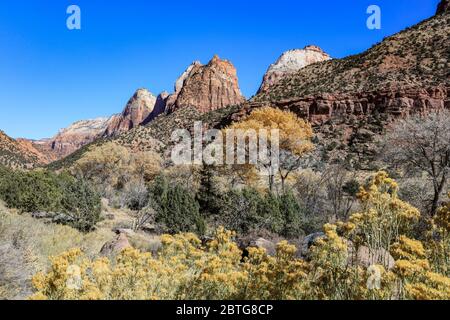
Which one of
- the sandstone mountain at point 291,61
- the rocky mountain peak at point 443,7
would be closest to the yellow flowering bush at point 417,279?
the rocky mountain peak at point 443,7

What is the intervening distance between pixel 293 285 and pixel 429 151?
1403 centimetres

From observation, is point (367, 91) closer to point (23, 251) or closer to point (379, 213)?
point (379, 213)

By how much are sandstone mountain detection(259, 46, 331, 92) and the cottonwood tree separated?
10628 centimetres

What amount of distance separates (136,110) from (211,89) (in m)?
79.4

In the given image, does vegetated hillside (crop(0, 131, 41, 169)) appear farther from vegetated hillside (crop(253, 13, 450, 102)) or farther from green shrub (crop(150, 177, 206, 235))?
green shrub (crop(150, 177, 206, 235))

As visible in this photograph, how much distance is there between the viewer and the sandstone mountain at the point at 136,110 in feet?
605

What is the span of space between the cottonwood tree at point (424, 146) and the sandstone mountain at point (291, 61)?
106278mm

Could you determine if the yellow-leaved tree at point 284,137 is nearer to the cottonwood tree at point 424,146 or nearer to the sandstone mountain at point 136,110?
the cottonwood tree at point 424,146

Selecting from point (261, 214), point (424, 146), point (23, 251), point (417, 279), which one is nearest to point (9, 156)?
point (261, 214)

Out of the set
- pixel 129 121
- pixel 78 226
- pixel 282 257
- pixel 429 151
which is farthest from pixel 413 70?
pixel 129 121

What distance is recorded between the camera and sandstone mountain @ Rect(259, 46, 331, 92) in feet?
398

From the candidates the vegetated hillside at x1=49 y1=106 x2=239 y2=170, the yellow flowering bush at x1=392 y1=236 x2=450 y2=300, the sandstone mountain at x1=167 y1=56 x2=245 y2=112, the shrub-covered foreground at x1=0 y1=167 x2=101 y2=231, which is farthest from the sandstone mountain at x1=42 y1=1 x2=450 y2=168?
the sandstone mountain at x1=167 y1=56 x2=245 y2=112
